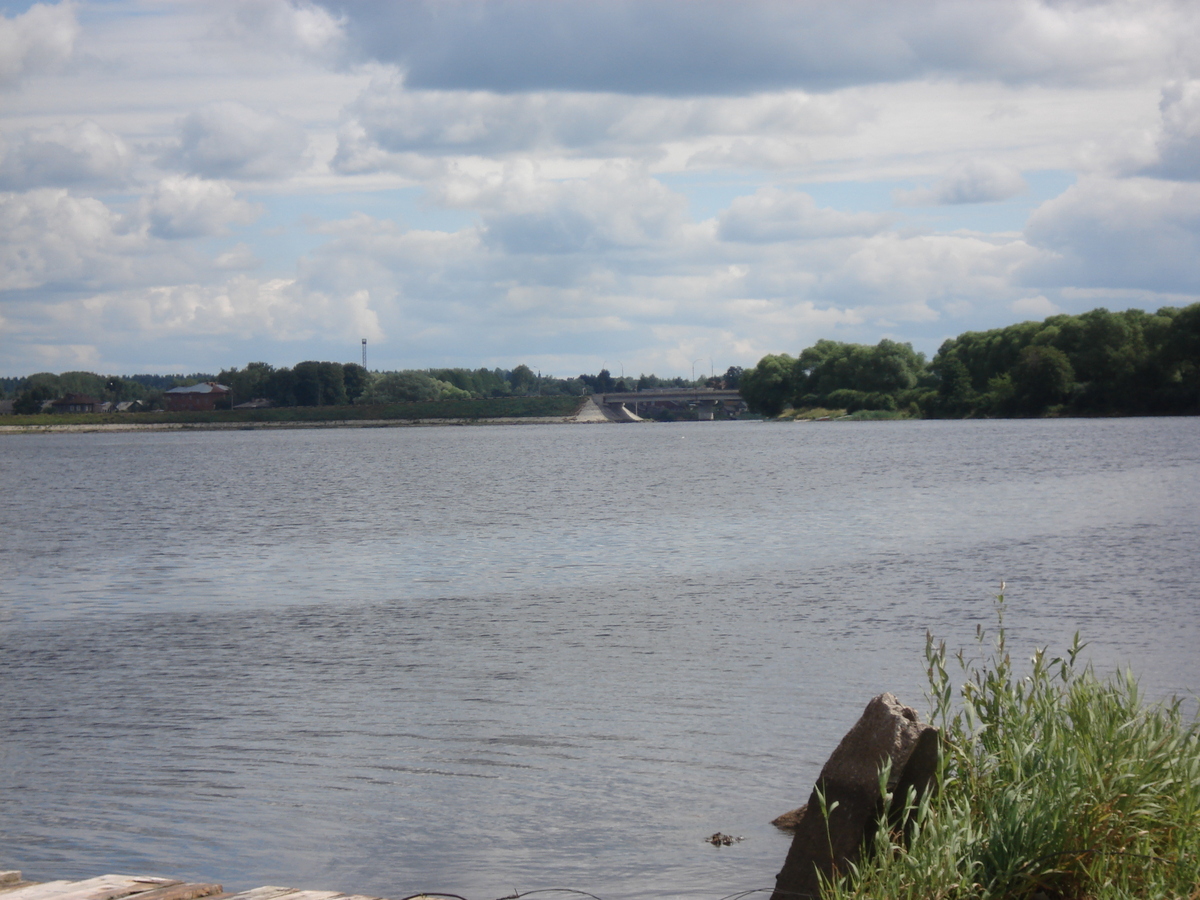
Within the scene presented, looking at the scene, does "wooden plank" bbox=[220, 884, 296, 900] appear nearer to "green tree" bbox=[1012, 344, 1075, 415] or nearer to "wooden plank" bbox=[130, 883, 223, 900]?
"wooden plank" bbox=[130, 883, 223, 900]

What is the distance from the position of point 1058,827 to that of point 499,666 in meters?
12.0

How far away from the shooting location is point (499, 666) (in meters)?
18.3

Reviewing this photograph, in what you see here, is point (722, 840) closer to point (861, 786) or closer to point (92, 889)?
point (861, 786)

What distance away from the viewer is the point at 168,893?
7258 mm

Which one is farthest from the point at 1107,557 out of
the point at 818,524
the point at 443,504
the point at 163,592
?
the point at 443,504

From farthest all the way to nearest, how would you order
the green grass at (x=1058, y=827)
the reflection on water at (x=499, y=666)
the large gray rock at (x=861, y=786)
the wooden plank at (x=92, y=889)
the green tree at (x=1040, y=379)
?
the green tree at (x=1040, y=379)
the reflection on water at (x=499, y=666)
the large gray rock at (x=861, y=786)
the wooden plank at (x=92, y=889)
the green grass at (x=1058, y=827)

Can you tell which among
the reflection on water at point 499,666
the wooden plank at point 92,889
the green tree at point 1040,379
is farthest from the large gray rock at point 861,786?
the green tree at point 1040,379

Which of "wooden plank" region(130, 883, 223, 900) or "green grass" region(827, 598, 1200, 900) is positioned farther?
"wooden plank" region(130, 883, 223, 900)

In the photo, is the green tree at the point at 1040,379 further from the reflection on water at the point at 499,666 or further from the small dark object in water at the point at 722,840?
the small dark object in water at the point at 722,840

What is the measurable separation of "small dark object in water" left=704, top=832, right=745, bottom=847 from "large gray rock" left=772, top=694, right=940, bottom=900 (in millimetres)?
1891

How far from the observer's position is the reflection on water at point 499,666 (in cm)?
1064

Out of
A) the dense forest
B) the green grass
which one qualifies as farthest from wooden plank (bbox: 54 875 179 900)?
the dense forest

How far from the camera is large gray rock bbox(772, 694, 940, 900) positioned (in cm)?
810

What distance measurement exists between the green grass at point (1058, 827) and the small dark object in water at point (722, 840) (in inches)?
97.2
